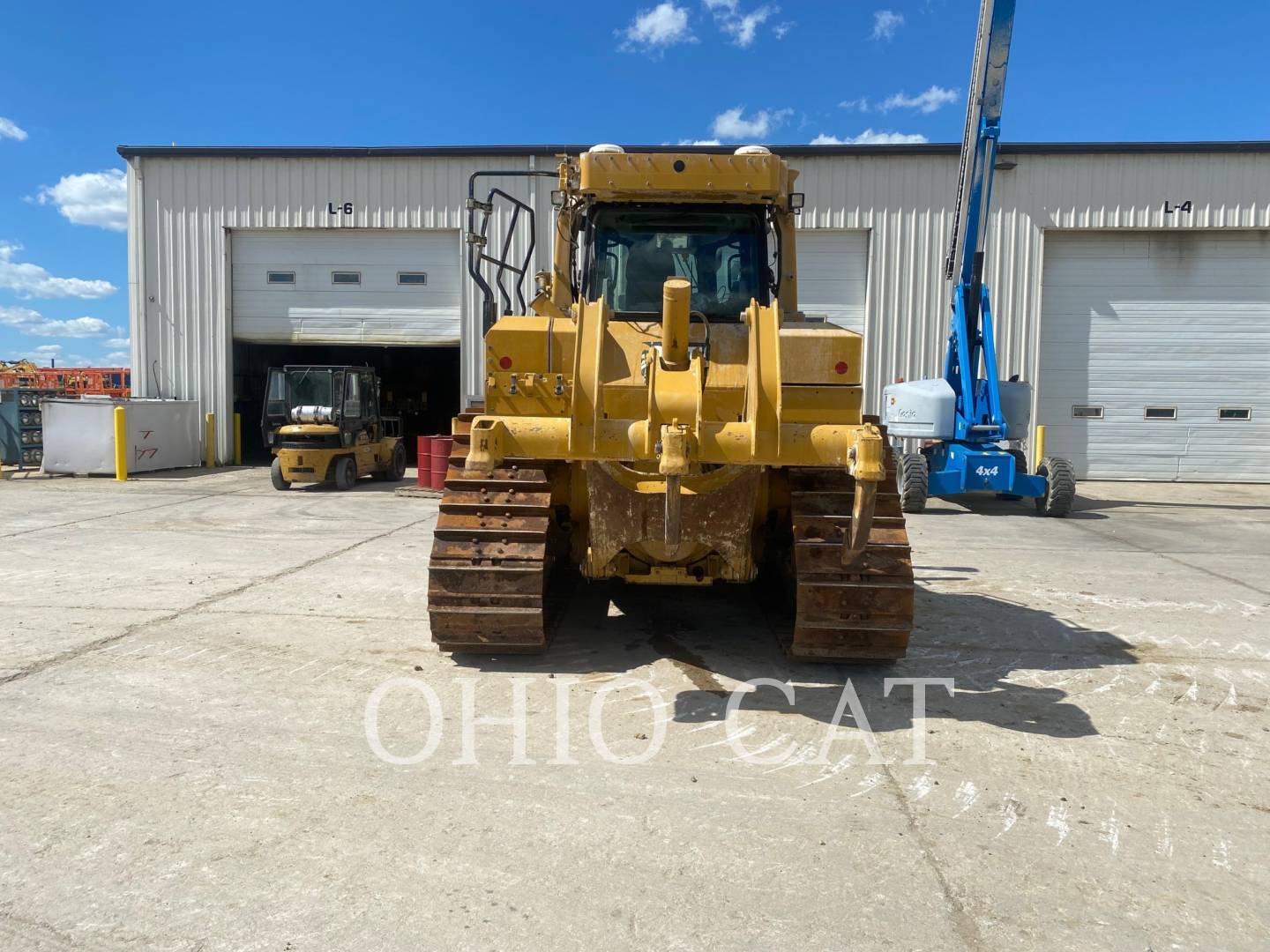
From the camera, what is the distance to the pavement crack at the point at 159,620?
16.5 feet

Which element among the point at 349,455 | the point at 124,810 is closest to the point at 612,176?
the point at 124,810

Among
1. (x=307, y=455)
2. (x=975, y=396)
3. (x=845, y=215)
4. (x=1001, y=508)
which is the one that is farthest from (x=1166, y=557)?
(x=307, y=455)

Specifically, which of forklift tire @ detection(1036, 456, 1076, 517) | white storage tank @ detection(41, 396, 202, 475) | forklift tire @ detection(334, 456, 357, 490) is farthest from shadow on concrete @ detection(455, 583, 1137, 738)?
white storage tank @ detection(41, 396, 202, 475)

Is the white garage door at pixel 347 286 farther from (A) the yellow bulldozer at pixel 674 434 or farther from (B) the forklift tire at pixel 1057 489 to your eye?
(A) the yellow bulldozer at pixel 674 434

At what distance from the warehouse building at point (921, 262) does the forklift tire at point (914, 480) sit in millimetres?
5483

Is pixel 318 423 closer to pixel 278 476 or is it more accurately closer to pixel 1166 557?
pixel 278 476

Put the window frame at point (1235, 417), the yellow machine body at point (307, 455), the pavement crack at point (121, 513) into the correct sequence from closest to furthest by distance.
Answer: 1. the pavement crack at point (121, 513)
2. the yellow machine body at point (307, 455)
3. the window frame at point (1235, 417)

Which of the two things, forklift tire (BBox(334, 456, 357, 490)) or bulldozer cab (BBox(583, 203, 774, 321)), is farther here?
forklift tire (BBox(334, 456, 357, 490))

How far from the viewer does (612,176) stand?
18.1ft

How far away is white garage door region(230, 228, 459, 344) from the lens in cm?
1898

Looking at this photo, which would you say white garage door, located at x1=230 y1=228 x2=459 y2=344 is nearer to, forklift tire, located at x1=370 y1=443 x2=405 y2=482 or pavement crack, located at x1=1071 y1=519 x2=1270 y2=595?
forklift tire, located at x1=370 y1=443 x2=405 y2=482

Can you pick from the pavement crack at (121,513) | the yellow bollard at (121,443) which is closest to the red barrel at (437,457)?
the pavement crack at (121,513)

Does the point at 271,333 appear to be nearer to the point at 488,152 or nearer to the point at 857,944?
the point at 488,152

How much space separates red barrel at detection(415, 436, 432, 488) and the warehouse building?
3006 mm
